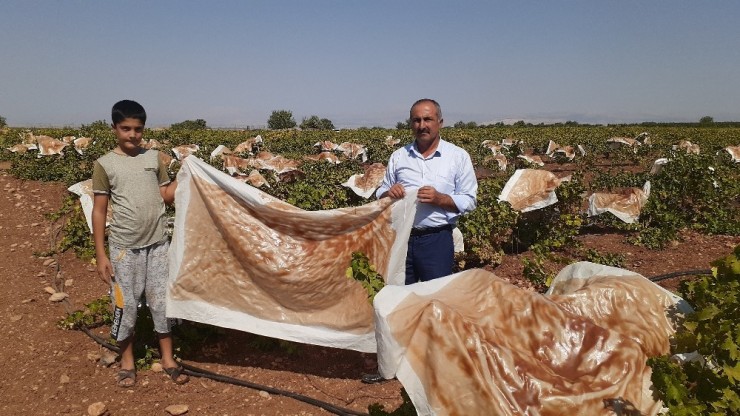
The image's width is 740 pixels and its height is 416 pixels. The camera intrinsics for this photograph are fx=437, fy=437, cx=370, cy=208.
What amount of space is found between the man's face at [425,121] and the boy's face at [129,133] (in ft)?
5.85

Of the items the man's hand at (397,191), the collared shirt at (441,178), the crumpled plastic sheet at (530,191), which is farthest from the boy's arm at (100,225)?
the crumpled plastic sheet at (530,191)

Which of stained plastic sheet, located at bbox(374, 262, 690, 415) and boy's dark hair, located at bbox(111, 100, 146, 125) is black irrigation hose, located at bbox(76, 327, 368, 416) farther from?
boy's dark hair, located at bbox(111, 100, 146, 125)

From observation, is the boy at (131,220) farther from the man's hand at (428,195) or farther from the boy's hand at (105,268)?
the man's hand at (428,195)

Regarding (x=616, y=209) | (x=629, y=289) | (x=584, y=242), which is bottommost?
(x=584, y=242)

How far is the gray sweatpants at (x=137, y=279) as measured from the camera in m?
2.88

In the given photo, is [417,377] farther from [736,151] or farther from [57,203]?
[736,151]

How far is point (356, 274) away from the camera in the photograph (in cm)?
256

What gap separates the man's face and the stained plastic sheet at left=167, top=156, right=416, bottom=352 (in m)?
0.43

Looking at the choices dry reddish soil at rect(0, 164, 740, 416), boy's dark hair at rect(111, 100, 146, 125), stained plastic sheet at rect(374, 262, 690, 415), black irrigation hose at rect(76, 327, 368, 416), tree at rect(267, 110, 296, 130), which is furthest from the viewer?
tree at rect(267, 110, 296, 130)

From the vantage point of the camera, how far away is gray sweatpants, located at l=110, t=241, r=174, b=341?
2881 mm

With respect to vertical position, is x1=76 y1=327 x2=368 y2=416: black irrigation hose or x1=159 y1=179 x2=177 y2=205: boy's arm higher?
x1=159 y1=179 x2=177 y2=205: boy's arm

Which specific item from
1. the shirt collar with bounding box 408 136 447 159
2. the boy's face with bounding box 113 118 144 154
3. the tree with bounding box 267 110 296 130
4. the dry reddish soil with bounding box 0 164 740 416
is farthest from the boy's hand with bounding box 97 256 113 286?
the tree with bounding box 267 110 296 130

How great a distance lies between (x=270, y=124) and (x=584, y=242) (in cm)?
6316

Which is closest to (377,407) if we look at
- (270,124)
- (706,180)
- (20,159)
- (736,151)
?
(706,180)
